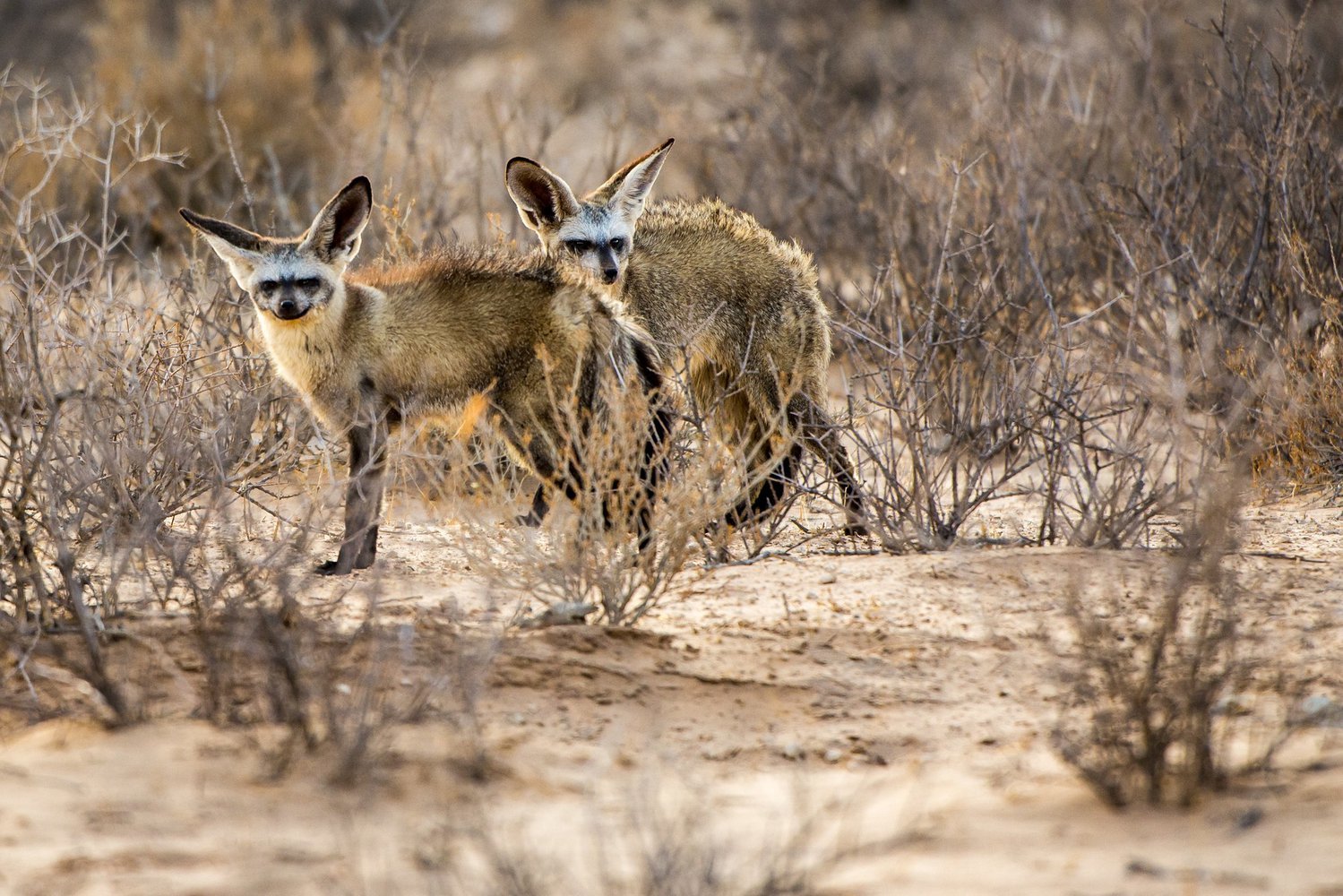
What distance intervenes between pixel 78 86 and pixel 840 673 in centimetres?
1395

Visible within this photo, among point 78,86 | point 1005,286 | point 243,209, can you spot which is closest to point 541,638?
point 1005,286

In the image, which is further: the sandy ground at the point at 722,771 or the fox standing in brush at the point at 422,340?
the fox standing in brush at the point at 422,340

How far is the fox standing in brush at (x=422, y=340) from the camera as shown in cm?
559

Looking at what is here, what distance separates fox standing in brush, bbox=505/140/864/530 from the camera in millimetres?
6551

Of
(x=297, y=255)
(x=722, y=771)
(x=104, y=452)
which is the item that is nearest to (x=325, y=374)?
(x=297, y=255)

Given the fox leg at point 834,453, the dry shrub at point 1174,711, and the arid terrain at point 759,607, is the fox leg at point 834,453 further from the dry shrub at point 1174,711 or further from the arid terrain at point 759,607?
the dry shrub at point 1174,711

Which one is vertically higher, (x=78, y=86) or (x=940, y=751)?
(x=78, y=86)

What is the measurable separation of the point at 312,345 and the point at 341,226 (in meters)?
0.51

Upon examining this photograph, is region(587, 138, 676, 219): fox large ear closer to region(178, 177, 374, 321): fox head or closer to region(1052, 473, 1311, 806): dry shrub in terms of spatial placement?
region(178, 177, 374, 321): fox head

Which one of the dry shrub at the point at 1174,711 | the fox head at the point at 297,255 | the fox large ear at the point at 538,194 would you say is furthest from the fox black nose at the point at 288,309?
the dry shrub at the point at 1174,711

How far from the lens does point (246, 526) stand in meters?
5.43

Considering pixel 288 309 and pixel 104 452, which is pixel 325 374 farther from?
pixel 104 452

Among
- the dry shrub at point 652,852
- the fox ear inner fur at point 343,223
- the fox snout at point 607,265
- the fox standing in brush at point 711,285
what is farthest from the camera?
the fox standing in brush at point 711,285

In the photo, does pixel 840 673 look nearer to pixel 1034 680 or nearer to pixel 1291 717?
pixel 1034 680
